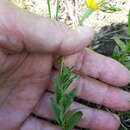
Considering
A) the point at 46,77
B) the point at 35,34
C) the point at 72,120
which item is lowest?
the point at 72,120

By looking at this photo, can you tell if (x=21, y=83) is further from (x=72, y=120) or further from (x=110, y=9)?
(x=110, y=9)

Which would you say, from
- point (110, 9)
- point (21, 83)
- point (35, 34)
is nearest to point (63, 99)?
point (35, 34)

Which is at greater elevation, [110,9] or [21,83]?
[110,9]

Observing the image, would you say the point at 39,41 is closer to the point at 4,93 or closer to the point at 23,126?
the point at 4,93

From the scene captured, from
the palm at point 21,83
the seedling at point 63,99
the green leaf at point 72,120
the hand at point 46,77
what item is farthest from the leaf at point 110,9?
the green leaf at point 72,120

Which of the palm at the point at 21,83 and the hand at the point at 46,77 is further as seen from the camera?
the palm at the point at 21,83

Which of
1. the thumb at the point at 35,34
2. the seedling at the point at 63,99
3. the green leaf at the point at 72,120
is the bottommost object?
the green leaf at the point at 72,120

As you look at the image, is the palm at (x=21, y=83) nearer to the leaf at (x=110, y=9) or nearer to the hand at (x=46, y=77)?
the hand at (x=46, y=77)

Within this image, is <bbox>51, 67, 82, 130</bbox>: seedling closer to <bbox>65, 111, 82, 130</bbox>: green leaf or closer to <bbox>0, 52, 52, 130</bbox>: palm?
<bbox>65, 111, 82, 130</bbox>: green leaf
